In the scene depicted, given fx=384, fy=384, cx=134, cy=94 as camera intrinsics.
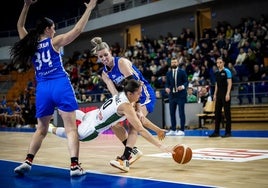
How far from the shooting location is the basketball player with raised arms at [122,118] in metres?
4.23

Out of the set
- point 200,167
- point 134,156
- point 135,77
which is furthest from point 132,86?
point 200,167

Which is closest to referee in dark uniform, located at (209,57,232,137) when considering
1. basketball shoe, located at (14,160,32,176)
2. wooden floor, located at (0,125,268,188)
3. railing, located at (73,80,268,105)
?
wooden floor, located at (0,125,268,188)

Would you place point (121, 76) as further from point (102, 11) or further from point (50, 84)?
point (102, 11)

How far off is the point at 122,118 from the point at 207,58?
11.6 meters

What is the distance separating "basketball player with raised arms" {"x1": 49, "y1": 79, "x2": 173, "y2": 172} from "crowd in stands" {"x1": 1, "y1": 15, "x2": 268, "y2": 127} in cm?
884

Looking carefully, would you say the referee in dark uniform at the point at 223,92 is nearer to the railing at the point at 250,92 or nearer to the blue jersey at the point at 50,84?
the railing at the point at 250,92

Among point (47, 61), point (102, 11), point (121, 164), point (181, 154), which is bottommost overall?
point (121, 164)

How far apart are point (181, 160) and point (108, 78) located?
1.44m

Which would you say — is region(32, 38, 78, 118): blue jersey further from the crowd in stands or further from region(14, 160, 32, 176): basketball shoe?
the crowd in stands

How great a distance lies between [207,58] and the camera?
1550 centimetres

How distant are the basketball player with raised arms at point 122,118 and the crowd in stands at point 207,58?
29.0 ft

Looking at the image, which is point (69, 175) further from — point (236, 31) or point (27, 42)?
point (236, 31)

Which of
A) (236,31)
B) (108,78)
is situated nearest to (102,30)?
(236,31)

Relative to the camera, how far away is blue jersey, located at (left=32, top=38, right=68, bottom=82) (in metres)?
4.26
